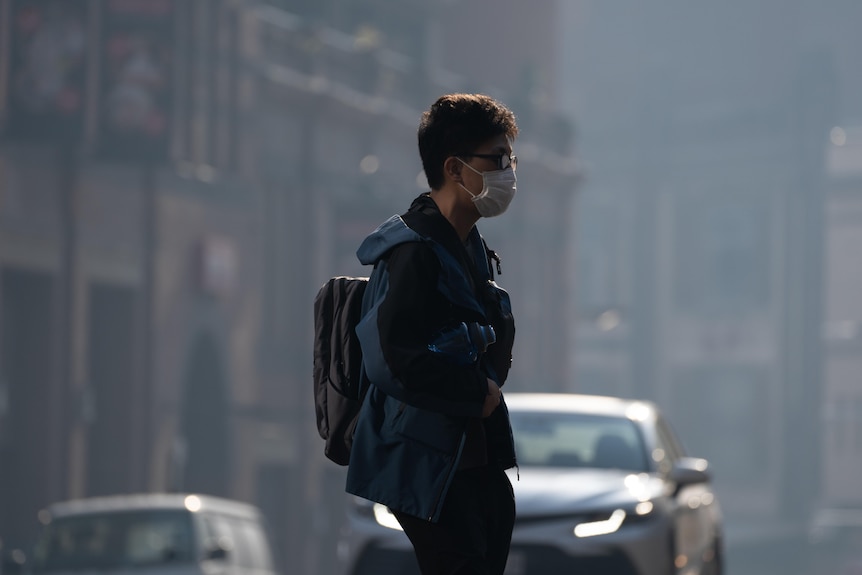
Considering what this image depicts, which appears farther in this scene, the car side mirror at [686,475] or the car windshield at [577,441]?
the car windshield at [577,441]

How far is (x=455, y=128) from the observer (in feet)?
14.7

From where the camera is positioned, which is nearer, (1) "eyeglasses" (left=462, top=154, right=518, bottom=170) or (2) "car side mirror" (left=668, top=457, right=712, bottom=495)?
(1) "eyeglasses" (left=462, top=154, right=518, bottom=170)

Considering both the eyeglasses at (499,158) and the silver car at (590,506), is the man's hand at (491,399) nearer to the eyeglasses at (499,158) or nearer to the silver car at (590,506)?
the eyeglasses at (499,158)

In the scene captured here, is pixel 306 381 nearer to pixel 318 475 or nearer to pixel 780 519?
pixel 318 475

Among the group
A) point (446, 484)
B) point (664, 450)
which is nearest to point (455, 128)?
point (446, 484)

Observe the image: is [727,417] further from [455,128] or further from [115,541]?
[455,128]

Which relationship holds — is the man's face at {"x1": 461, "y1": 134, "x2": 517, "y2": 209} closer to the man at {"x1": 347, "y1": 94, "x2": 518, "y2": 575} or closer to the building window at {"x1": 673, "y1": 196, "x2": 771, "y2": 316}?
the man at {"x1": 347, "y1": 94, "x2": 518, "y2": 575}

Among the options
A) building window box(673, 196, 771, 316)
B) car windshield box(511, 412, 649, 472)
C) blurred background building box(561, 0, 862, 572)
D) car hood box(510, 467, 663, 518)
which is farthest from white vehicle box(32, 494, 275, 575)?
building window box(673, 196, 771, 316)

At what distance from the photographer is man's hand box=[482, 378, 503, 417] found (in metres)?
4.31

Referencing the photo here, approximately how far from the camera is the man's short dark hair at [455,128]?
448 cm

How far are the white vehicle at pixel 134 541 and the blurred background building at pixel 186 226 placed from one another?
8412mm

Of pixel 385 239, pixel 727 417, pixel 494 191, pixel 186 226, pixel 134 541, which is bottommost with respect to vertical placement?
pixel 727 417

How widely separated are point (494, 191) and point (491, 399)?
1.59 feet

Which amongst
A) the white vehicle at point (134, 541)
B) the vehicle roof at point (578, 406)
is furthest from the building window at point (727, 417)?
the vehicle roof at point (578, 406)
